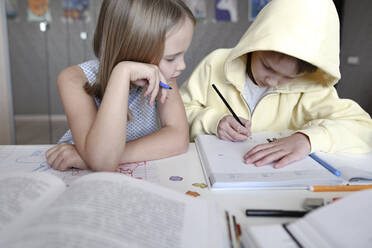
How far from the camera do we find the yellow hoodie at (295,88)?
78 cm

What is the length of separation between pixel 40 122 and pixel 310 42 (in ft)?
6.40

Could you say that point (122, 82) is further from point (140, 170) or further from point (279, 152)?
point (279, 152)

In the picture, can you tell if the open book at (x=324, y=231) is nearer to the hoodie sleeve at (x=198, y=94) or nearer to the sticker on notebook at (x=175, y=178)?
the sticker on notebook at (x=175, y=178)

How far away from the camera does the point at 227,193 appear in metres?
0.51

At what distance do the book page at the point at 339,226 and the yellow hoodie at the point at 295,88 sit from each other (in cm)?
32

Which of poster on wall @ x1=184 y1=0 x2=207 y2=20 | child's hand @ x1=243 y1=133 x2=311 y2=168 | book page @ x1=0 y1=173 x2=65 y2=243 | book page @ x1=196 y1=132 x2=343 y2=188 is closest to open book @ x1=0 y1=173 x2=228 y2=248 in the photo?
book page @ x1=0 y1=173 x2=65 y2=243

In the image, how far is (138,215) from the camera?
0.36 meters

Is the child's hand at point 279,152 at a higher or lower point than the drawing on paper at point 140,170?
higher

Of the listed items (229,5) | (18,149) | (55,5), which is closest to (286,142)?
(18,149)

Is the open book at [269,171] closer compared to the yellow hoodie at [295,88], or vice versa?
the open book at [269,171]

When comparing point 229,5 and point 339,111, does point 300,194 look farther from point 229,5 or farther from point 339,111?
point 229,5

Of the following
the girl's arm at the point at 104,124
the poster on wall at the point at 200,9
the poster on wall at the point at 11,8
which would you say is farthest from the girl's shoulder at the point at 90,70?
the poster on wall at the point at 11,8

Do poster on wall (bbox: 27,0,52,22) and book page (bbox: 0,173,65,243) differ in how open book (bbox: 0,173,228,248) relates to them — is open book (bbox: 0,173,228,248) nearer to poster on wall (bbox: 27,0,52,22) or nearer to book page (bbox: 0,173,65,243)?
book page (bbox: 0,173,65,243)

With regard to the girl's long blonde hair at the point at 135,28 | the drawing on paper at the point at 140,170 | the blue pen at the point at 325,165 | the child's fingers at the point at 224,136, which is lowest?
the drawing on paper at the point at 140,170
